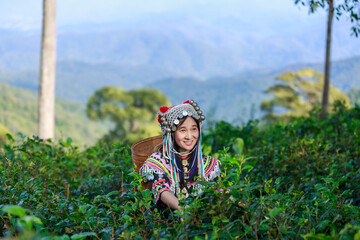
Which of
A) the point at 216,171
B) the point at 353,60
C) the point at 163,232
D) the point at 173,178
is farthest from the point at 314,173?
the point at 353,60

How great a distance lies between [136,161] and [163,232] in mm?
1280

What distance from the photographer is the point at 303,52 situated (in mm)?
199750

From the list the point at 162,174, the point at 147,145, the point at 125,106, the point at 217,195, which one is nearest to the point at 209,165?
the point at 162,174

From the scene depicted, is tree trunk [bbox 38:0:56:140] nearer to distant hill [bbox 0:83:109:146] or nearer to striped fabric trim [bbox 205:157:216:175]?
striped fabric trim [bbox 205:157:216:175]

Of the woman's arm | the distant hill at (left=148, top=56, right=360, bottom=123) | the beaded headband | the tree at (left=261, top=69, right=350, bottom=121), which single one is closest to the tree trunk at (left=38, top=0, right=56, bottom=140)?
the beaded headband

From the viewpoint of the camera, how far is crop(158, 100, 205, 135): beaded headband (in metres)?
2.77

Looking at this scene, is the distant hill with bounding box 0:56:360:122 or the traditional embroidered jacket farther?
the distant hill with bounding box 0:56:360:122

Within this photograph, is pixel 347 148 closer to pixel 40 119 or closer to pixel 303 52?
pixel 40 119

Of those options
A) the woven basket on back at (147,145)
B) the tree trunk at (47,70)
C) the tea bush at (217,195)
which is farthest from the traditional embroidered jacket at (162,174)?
the tree trunk at (47,70)

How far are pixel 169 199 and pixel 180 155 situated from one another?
40 centimetres

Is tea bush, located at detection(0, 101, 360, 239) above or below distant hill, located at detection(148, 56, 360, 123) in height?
below

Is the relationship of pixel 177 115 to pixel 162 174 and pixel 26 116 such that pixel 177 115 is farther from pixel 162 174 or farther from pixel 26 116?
pixel 26 116

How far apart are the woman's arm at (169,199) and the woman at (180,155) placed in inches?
4.7

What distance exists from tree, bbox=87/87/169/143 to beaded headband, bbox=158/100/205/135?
33.5m
